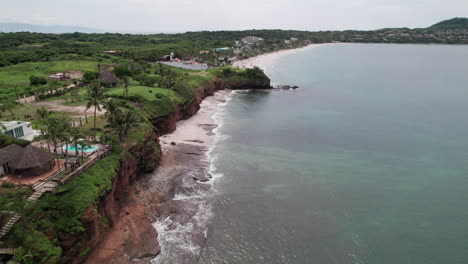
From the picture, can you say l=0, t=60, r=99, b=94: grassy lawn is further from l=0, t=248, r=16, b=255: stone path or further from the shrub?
l=0, t=248, r=16, b=255: stone path

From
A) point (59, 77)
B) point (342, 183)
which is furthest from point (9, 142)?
point (59, 77)

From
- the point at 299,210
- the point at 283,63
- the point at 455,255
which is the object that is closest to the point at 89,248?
the point at 299,210

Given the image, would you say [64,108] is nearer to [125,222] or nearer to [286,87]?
[125,222]

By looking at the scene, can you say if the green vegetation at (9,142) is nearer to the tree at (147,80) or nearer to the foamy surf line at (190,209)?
the foamy surf line at (190,209)

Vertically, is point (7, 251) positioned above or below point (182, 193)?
above

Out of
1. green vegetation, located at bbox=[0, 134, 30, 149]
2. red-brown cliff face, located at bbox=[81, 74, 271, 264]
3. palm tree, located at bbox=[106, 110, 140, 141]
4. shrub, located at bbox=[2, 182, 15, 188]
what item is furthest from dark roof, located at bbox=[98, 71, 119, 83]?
shrub, located at bbox=[2, 182, 15, 188]

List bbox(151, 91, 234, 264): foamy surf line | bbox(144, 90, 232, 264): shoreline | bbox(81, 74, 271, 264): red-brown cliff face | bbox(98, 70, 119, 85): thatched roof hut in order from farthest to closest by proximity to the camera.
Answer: bbox(98, 70, 119, 85): thatched roof hut < bbox(144, 90, 232, 264): shoreline < bbox(151, 91, 234, 264): foamy surf line < bbox(81, 74, 271, 264): red-brown cliff face

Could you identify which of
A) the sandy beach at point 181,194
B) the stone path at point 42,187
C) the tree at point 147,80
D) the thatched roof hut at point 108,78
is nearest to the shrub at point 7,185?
the stone path at point 42,187
